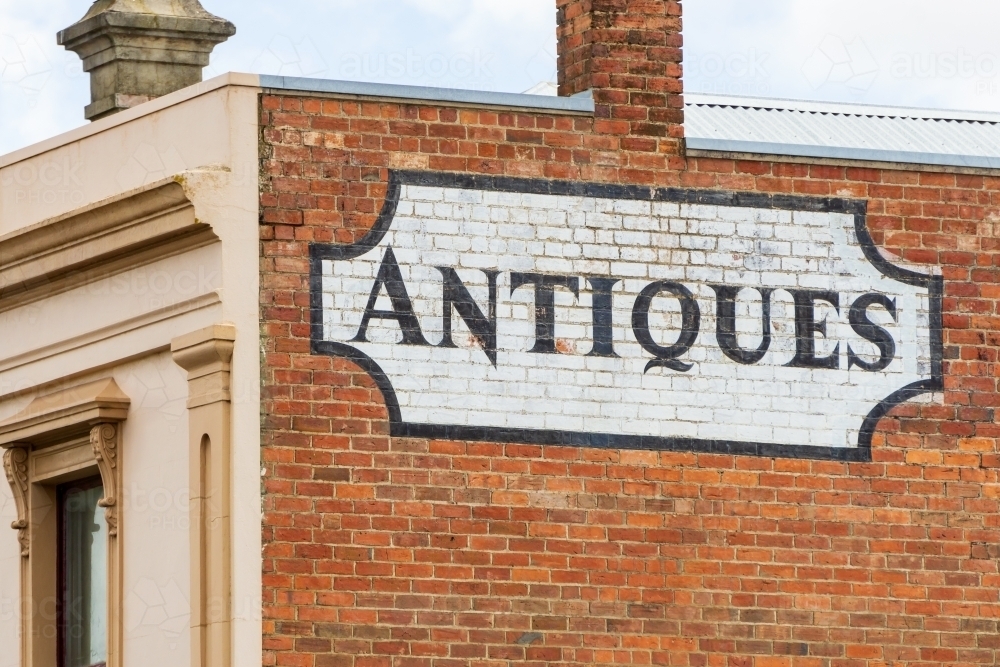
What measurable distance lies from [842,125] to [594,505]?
A: 7030mm

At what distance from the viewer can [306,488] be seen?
1405 centimetres

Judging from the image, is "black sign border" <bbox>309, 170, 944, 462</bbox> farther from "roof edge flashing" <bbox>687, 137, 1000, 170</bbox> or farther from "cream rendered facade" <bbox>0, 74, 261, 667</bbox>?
"cream rendered facade" <bbox>0, 74, 261, 667</bbox>

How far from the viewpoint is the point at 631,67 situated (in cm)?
1519

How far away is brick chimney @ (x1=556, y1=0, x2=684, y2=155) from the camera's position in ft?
49.4

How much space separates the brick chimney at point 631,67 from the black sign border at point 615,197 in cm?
40

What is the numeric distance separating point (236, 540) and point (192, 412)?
0.90 m

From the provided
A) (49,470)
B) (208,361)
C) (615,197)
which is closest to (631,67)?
(615,197)

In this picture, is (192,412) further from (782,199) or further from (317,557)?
(782,199)

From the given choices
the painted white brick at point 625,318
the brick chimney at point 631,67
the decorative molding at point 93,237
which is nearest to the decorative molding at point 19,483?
the decorative molding at point 93,237

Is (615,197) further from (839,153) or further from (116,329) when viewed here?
(116,329)

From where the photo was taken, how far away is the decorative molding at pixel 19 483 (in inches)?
619

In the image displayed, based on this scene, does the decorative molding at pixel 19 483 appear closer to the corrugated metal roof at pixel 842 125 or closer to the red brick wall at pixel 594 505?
the red brick wall at pixel 594 505

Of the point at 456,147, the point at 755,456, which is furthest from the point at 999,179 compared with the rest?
the point at 456,147

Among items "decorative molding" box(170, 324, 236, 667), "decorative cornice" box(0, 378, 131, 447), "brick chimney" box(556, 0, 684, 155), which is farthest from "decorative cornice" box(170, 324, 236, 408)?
"brick chimney" box(556, 0, 684, 155)
